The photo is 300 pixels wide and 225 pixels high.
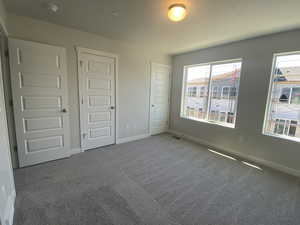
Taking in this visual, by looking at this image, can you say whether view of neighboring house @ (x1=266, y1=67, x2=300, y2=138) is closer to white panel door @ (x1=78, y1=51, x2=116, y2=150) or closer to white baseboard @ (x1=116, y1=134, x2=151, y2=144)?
white baseboard @ (x1=116, y1=134, x2=151, y2=144)

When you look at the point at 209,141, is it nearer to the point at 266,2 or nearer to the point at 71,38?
the point at 266,2

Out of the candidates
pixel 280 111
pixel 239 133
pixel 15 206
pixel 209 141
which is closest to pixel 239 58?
pixel 280 111

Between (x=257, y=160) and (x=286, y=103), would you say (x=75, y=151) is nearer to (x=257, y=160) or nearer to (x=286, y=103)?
(x=257, y=160)

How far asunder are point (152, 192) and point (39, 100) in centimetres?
249

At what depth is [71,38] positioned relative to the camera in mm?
2826

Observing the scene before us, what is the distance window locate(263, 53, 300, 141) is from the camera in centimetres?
261

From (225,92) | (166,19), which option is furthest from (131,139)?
(166,19)

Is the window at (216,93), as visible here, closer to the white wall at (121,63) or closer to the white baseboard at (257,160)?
the white baseboard at (257,160)

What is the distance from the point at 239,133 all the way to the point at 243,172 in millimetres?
985

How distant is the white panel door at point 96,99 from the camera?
10.1 feet

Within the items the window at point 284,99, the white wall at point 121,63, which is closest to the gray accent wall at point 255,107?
the window at point 284,99

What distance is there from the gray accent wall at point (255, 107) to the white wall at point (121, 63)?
1.77 m

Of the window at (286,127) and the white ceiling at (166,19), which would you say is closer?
the white ceiling at (166,19)

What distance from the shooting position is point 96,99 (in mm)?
3273
